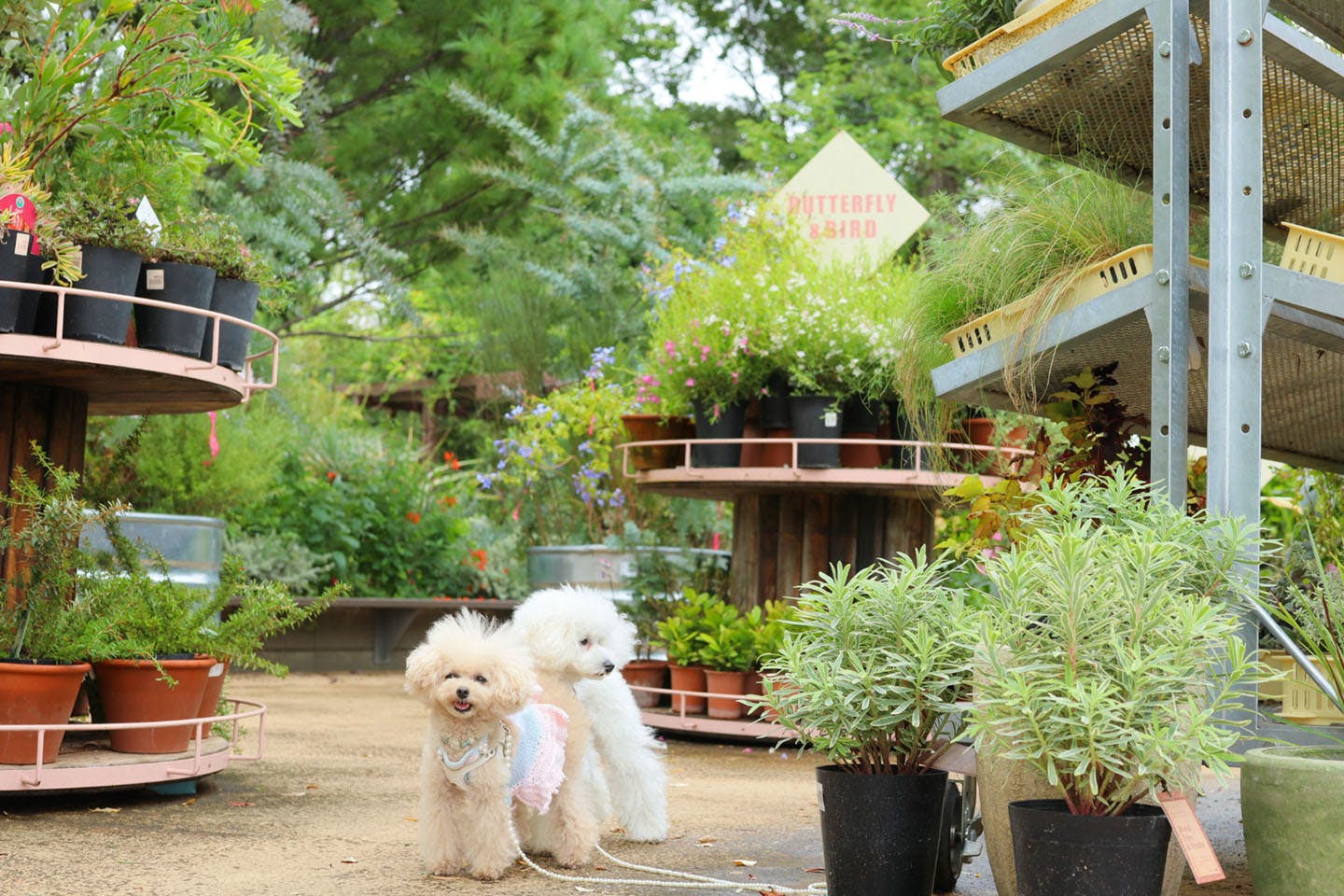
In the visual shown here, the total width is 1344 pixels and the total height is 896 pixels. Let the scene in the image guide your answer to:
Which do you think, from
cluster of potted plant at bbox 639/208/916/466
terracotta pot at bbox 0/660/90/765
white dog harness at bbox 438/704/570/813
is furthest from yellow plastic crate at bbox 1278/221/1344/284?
terracotta pot at bbox 0/660/90/765

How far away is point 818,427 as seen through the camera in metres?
6.45

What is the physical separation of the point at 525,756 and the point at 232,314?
2.04 m

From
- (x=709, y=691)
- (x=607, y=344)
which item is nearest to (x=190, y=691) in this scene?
(x=709, y=691)

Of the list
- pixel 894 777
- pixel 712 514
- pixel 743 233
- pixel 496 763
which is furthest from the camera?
pixel 712 514

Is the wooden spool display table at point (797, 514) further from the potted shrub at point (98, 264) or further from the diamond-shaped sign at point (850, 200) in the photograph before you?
the potted shrub at point (98, 264)

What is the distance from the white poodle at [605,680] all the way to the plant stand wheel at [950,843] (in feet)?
3.37

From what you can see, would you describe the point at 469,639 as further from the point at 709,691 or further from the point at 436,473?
the point at 436,473

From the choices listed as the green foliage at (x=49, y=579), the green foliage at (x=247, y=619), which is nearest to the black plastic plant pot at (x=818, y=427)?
the green foliage at (x=247, y=619)

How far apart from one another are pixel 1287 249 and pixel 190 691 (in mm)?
3665

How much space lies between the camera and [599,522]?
1013 cm

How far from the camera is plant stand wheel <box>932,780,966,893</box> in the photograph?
3.60 meters

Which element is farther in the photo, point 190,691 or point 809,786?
point 809,786

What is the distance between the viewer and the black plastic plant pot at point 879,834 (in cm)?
296

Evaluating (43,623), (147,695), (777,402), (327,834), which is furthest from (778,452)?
(43,623)
